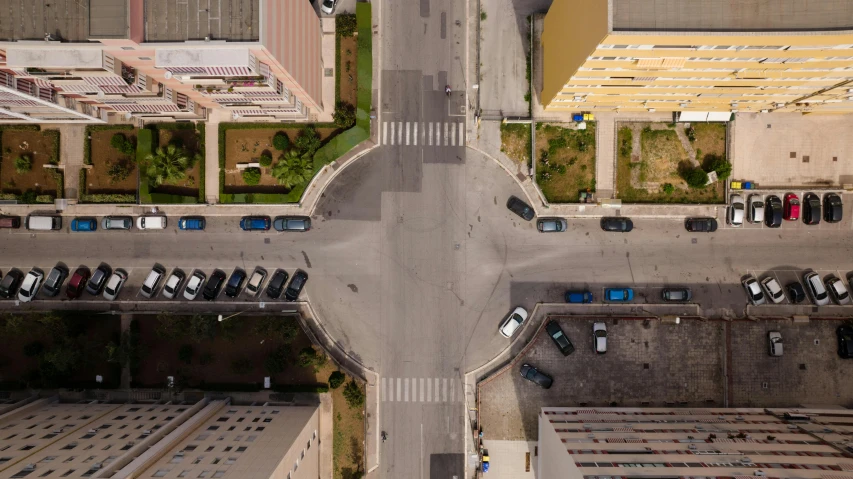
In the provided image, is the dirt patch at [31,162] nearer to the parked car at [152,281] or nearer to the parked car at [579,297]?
the parked car at [152,281]

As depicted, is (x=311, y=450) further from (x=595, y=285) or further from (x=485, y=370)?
(x=595, y=285)

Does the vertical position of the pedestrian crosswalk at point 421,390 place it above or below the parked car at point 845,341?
below

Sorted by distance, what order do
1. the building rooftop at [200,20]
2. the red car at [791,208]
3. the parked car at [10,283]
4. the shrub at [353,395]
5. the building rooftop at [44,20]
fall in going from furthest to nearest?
1. the parked car at [10,283]
2. the red car at [791,208]
3. the shrub at [353,395]
4. the building rooftop at [44,20]
5. the building rooftop at [200,20]

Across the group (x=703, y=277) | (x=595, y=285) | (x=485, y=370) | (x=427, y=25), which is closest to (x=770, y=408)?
(x=703, y=277)

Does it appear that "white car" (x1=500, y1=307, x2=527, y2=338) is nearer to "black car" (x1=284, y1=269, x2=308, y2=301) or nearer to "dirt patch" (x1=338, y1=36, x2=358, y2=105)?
"black car" (x1=284, y1=269, x2=308, y2=301)

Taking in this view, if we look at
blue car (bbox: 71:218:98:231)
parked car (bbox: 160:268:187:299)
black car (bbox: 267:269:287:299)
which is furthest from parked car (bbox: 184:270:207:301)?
blue car (bbox: 71:218:98:231)

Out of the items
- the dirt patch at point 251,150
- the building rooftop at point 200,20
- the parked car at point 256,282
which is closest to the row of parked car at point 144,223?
the dirt patch at point 251,150
